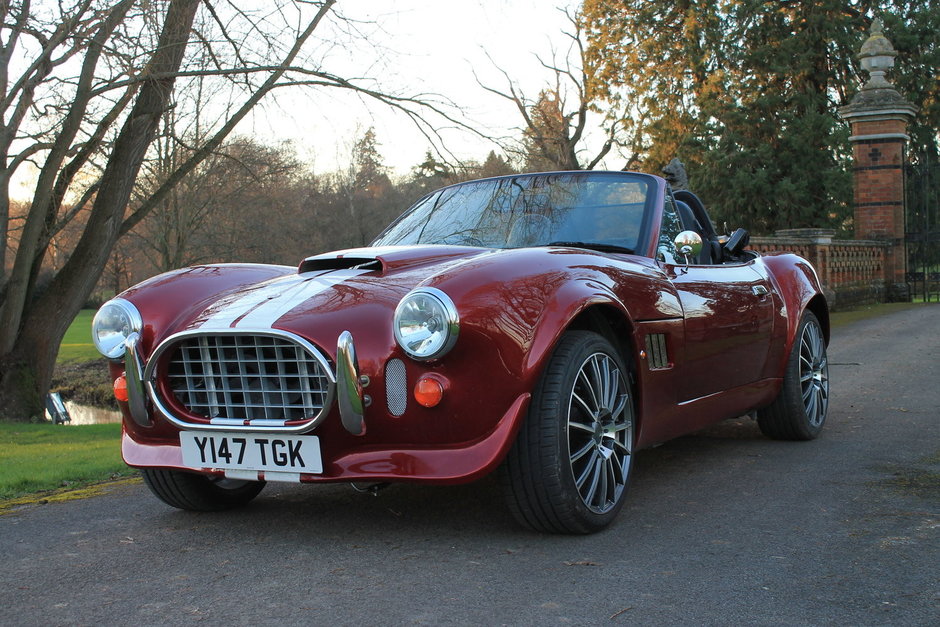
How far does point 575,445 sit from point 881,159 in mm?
18881

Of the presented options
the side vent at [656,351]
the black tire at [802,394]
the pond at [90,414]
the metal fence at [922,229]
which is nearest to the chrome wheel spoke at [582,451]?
the side vent at [656,351]

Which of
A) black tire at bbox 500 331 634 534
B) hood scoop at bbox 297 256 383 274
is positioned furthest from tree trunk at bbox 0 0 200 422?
black tire at bbox 500 331 634 534

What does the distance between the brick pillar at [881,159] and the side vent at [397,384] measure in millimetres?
19296

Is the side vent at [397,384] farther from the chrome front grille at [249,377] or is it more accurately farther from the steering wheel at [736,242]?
the steering wheel at [736,242]

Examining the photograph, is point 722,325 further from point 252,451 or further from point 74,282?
point 74,282

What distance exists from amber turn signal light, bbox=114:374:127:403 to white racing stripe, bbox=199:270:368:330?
46cm

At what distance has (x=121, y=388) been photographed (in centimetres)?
376

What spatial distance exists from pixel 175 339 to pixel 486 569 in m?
1.38

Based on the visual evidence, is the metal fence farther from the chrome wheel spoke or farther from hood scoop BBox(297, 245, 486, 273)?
the chrome wheel spoke

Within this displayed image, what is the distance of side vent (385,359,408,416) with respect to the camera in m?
3.21

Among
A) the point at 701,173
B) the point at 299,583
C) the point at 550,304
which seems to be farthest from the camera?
the point at 701,173

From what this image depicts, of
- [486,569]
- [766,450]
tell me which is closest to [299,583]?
[486,569]

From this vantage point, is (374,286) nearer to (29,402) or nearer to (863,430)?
(863,430)

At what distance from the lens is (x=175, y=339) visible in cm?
348
